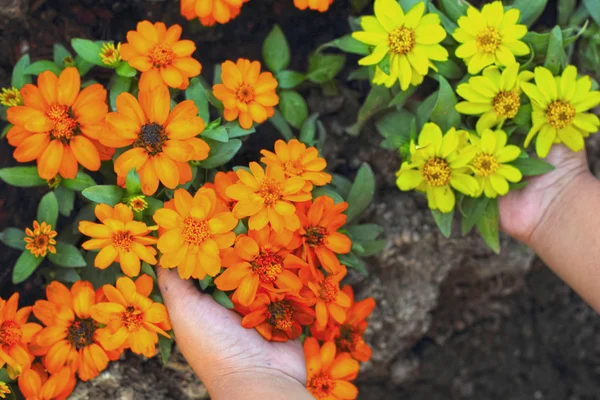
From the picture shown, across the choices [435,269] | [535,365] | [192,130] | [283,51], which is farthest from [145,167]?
[535,365]

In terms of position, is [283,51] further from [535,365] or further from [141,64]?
[535,365]

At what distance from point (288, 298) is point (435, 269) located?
2.92 feet

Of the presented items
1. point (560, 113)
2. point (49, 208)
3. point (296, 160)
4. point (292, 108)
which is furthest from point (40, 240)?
point (560, 113)

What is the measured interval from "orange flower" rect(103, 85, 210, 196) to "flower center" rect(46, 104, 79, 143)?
124mm

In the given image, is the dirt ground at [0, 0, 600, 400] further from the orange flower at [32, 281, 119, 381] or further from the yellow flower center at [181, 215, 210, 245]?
the yellow flower center at [181, 215, 210, 245]

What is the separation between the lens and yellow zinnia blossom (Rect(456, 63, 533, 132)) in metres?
1.58

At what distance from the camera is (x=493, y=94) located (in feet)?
5.25

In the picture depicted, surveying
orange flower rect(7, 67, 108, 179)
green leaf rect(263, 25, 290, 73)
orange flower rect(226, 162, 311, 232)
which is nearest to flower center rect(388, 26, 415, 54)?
green leaf rect(263, 25, 290, 73)

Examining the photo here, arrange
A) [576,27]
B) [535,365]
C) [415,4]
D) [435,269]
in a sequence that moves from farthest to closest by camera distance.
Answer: [535,365]
[435,269]
[576,27]
[415,4]

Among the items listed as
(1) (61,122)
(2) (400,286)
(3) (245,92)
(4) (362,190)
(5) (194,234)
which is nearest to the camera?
(5) (194,234)

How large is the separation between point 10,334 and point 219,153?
0.63m

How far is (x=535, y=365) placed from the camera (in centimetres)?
252

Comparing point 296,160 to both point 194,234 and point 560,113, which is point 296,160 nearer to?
point 194,234

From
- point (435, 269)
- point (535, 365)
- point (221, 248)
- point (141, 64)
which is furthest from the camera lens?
point (535, 365)
